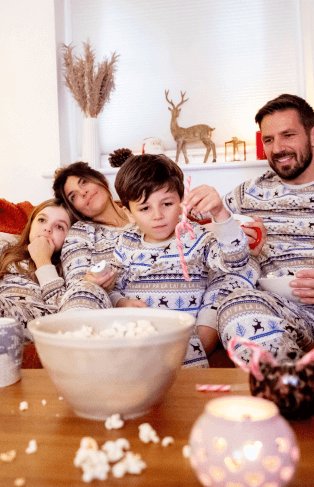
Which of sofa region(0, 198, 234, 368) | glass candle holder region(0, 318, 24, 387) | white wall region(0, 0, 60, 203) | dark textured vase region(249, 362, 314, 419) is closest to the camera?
dark textured vase region(249, 362, 314, 419)

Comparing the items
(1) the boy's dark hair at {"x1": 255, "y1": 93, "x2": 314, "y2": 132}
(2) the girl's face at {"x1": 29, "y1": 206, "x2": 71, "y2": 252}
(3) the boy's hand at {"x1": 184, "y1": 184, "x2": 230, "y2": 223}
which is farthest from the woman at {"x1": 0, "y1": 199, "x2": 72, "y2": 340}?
(1) the boy's dark hair at {"x1": 255, "y1": 93, "x2": 314, "y2": 132}

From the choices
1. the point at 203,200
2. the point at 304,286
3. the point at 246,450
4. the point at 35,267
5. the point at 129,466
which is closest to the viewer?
the point at 246,450

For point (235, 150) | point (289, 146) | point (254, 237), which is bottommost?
point (254, 237)

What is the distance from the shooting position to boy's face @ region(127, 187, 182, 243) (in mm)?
1652

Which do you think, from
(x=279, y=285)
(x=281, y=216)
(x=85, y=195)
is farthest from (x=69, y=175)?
(x=279, y=285)

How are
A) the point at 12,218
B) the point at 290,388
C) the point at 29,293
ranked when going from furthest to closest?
the point at 12,218 → the point at 29,293 → the point at 290,388

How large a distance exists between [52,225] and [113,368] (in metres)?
1.53

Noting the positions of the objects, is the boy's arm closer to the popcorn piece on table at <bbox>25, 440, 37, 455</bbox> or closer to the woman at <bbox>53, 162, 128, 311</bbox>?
the woman at <bbox>53, 162, 128, 311</bbox>

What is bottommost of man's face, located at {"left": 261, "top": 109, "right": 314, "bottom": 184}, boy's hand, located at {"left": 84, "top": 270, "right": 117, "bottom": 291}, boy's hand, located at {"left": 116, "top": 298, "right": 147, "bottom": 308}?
boy's hand, located at {"left": 116, "top": 298, "right": 147, "bottom": 308}

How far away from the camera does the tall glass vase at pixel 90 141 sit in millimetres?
3262

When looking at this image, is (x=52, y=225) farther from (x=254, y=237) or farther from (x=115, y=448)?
(x=115, y=448)

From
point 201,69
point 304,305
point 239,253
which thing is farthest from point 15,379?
point 201,69

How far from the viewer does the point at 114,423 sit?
0.75 m

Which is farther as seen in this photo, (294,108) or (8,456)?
(294,108)
